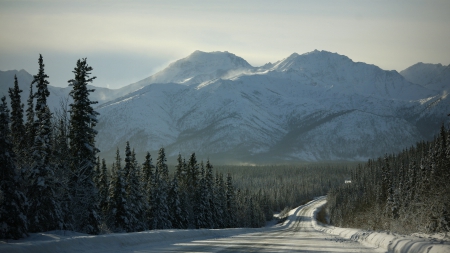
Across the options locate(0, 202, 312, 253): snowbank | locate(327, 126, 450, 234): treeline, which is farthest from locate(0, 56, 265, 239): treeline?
locate(327, 126, 450, 234): treeline

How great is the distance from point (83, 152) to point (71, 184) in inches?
122

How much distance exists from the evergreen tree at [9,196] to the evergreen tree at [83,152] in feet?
44.0

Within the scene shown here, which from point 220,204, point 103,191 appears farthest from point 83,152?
point 220,204

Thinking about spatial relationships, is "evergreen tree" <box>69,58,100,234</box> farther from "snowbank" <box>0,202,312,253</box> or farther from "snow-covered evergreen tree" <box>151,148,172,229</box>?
"snow-covered evergreen tree" <box>151,148,172,229</box>

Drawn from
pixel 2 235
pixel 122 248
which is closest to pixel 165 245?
pixel 122 248

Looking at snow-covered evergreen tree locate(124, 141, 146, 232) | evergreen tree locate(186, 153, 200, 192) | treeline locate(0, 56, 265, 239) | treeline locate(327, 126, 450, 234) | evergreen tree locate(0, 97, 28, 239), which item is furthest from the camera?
evergreen tree locate(186, 153, 200, 192)

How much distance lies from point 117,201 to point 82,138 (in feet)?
42.9

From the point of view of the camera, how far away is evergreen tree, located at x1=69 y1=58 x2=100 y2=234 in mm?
35812

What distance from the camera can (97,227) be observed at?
1442 inches

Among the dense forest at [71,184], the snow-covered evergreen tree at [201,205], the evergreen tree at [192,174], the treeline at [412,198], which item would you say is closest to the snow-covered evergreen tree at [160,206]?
the dense forest at [71,184]

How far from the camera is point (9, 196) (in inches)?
835

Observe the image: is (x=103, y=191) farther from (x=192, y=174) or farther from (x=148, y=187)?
(x=192, y=174)

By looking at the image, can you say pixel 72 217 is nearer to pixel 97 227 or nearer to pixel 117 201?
pixel 97 227

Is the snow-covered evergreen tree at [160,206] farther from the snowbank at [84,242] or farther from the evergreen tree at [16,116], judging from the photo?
the snowbank at [84,242]
